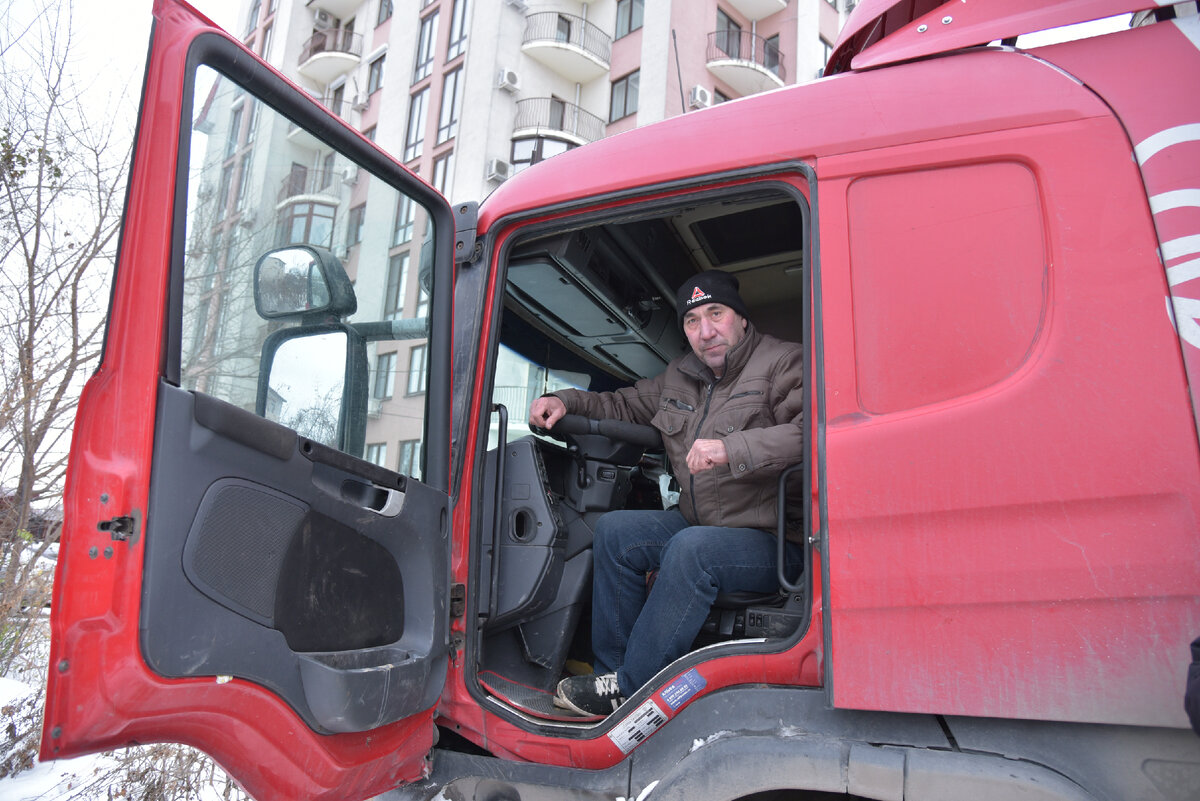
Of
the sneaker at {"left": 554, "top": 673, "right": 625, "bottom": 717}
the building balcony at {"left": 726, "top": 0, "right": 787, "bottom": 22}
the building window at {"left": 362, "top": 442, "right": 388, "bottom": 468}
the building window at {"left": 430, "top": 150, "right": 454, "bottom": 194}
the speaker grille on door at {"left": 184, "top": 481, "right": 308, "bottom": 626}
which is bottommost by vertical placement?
the sneaker at {"left": 554, "top": 673, "right": 625, "bottom": 717}

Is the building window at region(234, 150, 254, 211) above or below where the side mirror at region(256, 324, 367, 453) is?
above

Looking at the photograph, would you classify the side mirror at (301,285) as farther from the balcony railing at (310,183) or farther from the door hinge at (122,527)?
the door hinge at (122,527)

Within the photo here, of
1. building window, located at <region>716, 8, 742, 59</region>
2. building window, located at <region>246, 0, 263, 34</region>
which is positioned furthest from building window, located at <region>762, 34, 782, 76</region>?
building window, located at <region>246, 0, 263, 34</region>

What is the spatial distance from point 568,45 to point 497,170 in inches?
141

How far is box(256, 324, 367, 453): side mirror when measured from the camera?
1.78 metres

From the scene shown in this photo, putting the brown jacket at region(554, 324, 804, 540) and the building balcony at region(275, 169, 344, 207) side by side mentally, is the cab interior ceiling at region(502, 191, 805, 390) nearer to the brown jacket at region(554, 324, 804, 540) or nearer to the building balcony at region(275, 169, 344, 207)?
the brown jacket at region(554, 324, 804, 540)

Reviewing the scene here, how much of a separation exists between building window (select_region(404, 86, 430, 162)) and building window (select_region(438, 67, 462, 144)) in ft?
2.08

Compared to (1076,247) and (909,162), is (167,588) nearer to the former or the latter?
(909,162)

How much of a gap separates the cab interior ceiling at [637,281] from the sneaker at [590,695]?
126 centimetres

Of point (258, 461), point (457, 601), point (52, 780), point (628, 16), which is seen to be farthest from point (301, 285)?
point (628, 16)

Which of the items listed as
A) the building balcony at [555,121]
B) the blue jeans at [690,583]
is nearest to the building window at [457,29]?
the building balcony at [555,121]

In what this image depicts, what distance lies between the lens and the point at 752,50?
59.1ft

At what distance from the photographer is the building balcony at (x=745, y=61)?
16922mm

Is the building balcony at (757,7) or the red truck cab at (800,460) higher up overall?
the building balcony at (757,7)
